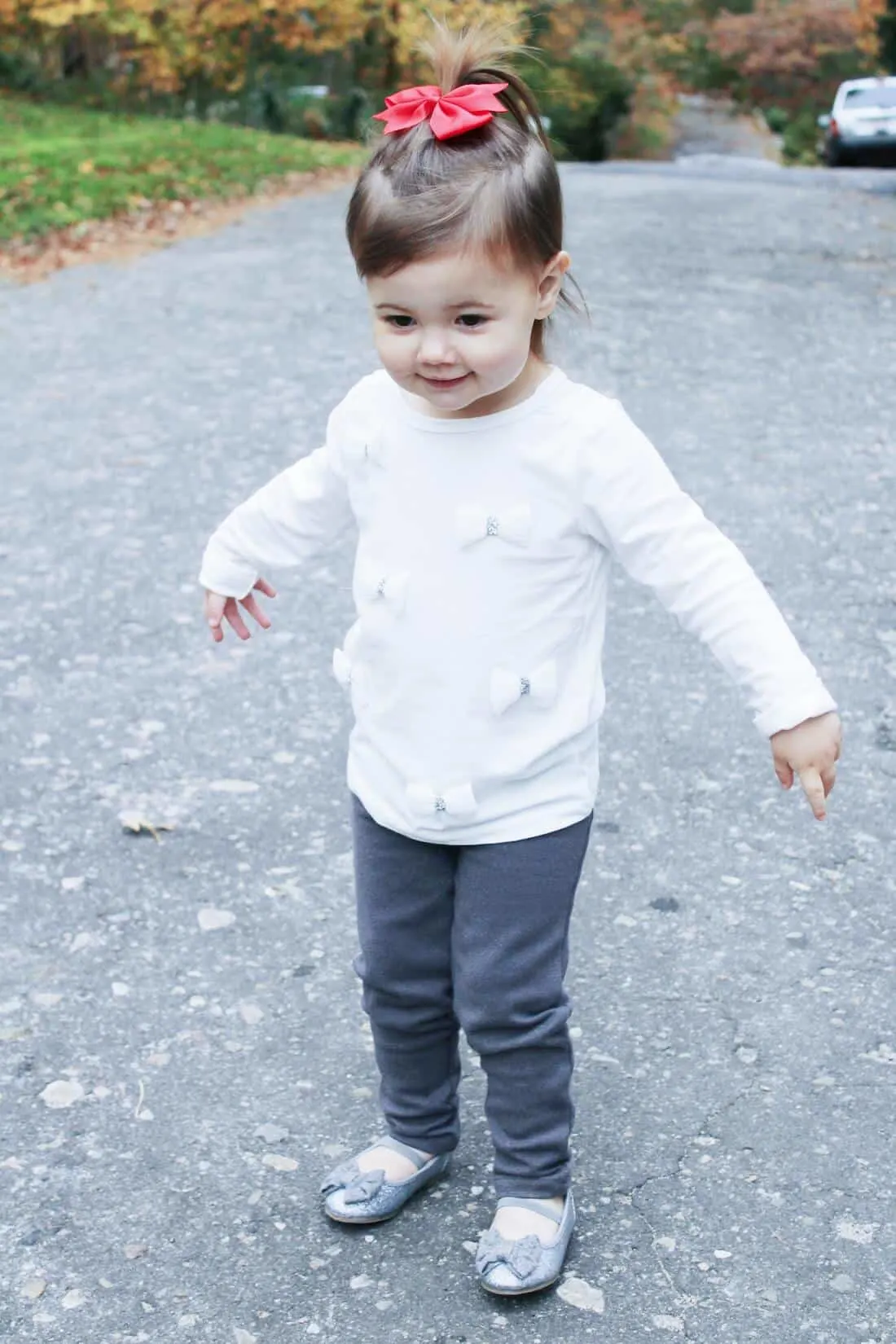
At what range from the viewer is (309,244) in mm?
10281

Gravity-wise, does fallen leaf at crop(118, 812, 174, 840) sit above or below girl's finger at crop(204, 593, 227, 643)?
below

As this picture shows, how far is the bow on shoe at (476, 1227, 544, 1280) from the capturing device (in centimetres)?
211

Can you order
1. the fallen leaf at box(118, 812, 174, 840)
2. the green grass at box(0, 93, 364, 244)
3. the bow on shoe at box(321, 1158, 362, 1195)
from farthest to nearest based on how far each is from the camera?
the green grass at box(0, 93, 364, 244)
the fallen leaf at box(118, 812, 174, 840)
the bow on shoe at box(321, 1158, 362, 1195)

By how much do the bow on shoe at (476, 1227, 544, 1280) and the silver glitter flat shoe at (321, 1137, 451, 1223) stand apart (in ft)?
0.53

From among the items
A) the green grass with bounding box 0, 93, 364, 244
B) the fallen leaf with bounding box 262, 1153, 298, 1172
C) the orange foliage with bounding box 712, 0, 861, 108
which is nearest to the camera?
the fallen leaf with bounding box 262, 1153, 298, 1172

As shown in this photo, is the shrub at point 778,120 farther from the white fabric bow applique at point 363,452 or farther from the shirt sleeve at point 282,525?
the white fabric bow applique at point 363,452

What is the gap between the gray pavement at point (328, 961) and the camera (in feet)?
7.07

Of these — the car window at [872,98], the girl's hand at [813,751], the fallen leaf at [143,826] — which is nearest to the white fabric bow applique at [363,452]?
the girl's hand at [813,751]

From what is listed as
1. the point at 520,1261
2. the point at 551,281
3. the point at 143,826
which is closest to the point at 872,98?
the point at 143,826

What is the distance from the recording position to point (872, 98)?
72.0ft

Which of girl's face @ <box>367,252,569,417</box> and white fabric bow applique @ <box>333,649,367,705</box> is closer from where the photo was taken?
girl's face @ <box>367,252,569,417</box>

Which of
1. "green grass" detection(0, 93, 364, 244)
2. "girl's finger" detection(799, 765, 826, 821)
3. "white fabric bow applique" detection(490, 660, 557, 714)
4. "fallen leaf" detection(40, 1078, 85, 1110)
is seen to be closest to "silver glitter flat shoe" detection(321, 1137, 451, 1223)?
"fallen leaf" detection(40, 1078, 85, 1110)

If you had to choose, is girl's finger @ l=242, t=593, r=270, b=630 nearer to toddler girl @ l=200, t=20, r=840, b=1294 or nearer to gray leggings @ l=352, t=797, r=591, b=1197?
toddler girl @ l=200, t=20, r=840, b=1294

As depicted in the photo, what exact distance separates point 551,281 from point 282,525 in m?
0.54
